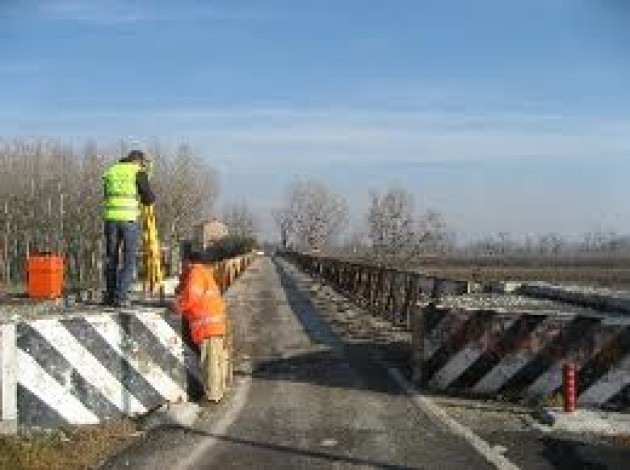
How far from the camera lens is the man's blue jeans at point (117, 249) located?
11.2m

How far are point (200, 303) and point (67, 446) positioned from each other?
2600 millimetres

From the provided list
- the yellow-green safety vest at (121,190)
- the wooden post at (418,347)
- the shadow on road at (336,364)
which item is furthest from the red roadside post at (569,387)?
the yellow-green safety vest at (121,190)

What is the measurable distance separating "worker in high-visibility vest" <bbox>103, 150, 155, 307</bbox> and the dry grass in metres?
2.80

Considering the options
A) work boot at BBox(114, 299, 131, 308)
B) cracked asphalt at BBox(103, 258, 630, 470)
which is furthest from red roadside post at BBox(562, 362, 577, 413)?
work boot at BBox(114, 299, 131, 308)

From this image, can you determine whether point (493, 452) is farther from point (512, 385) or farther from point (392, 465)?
point (512, 385)

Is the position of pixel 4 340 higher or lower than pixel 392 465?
higher

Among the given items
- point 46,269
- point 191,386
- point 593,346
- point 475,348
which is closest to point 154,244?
point 46,269

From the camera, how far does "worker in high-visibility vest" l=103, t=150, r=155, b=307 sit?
11320 millimetres

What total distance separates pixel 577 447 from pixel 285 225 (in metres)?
127

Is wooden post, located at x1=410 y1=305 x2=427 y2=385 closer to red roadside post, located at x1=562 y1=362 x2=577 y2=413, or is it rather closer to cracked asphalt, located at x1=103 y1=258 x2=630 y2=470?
cracked asphalt, located at x1=103 y1=258 x2=630 y2=470

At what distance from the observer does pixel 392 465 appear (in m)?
7.40

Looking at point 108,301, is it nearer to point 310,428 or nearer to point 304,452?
point 310,428

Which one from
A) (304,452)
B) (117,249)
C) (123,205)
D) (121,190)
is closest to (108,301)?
(117,249)

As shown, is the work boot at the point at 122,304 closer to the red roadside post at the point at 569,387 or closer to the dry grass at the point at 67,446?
the dry grass at the point at 67,446
